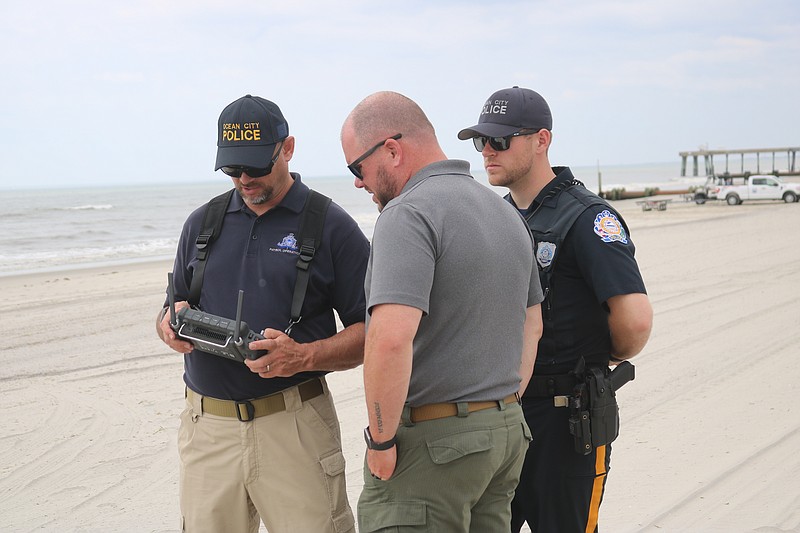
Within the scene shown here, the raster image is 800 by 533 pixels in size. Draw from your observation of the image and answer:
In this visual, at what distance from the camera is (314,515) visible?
8.93ft

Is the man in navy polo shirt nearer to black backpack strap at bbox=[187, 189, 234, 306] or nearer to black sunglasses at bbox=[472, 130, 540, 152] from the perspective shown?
black backpack strap at bbox=[187, 189, 234, 306]

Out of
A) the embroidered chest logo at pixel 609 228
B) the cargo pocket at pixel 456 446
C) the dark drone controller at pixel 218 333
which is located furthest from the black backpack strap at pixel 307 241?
the embroidered chest logo at pixel 609 228

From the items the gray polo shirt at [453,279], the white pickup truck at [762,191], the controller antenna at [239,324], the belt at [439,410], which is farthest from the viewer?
the white pickup truck at [762,191]

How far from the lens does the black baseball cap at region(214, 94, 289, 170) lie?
2.76m

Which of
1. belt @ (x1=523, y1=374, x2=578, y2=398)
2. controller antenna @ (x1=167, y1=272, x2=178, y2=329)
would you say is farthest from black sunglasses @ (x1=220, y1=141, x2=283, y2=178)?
belt @ (x1=523, y1=374, x2=578, y2=398)

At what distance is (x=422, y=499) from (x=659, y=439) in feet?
11.8

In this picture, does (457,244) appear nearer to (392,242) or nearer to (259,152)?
(392,242)

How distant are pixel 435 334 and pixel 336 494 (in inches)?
36.5

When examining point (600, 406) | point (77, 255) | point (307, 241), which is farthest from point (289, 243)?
point (77, 255)

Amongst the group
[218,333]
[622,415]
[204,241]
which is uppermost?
[204,241]

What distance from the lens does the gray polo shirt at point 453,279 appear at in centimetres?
209

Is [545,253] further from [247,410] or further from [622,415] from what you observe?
[622,415]

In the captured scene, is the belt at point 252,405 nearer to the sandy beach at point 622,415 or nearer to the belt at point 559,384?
the belt at point 559,384

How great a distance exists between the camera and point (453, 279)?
2.16 meters
